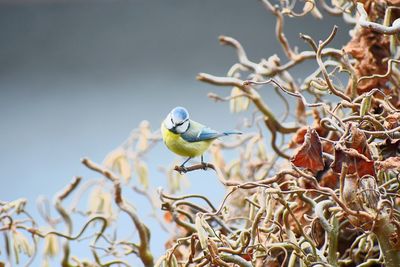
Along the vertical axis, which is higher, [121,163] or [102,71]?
[102,71]

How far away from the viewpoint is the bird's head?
0.78 m

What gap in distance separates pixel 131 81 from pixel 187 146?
3.29 ft

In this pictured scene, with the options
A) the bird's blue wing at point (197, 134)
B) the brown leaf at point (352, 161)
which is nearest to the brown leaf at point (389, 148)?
the brown leaf at point (352, 161)

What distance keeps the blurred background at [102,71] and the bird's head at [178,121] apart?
98cm

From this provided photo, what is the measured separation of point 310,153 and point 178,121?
10.6 inches

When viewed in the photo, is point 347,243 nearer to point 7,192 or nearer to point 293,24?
point 293,24

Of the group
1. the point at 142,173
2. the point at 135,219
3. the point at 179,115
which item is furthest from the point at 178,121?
the point at 142,173

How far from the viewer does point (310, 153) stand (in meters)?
0.55

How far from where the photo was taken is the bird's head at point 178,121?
30.6 inches

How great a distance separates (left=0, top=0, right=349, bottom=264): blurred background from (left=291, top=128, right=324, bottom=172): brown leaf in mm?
1237

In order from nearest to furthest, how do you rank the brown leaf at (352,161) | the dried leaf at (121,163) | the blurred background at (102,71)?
the brown leaf at (352,161) < the dried leaf at (121,163) < the blurred background at (102,71)

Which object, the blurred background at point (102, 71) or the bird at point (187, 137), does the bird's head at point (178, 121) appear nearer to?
the bird at point (187, 137)

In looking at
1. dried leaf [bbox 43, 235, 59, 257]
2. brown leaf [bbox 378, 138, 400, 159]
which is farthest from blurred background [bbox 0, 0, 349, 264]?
brown leaf [bbox 378, 138, 400, 159]

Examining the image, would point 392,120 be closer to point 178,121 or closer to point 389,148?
point 389,148
